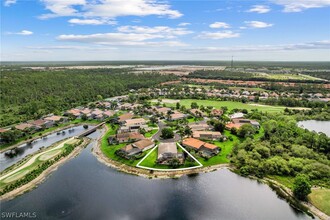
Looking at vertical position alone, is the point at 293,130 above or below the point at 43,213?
above

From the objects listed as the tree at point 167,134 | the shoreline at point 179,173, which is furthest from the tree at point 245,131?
the tree at point 167,134

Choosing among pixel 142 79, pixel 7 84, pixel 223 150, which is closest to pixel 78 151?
pixel 223 150

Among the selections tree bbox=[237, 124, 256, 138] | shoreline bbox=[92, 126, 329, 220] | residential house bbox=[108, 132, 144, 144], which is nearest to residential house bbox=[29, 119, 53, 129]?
residential house bbox=[108, 132, 144, 144]

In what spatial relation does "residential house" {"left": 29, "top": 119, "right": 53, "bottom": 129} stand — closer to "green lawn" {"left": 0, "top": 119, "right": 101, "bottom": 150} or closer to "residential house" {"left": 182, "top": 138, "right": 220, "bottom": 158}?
"green lawn" {"left": 0, "top": 119, "right": 101, "bottom": 150}

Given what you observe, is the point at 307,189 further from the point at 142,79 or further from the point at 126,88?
the point at 142,79

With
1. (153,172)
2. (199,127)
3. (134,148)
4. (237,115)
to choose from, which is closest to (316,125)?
(237,115)

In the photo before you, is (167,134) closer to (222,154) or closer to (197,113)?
(222,154)
